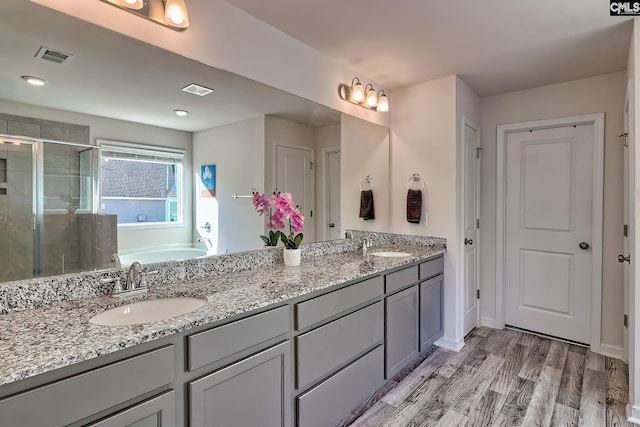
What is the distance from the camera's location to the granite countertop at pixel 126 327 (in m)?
0.90

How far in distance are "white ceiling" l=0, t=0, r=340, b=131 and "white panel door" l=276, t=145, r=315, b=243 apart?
356 mm

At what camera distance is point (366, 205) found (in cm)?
312

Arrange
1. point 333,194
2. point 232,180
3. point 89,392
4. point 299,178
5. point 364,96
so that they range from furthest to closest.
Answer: point 364,96
point 333,194
point 299,178
point 232,180
point 89,392

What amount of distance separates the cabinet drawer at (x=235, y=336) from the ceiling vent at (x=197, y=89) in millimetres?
1224

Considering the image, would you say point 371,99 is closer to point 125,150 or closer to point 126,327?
point 125,150

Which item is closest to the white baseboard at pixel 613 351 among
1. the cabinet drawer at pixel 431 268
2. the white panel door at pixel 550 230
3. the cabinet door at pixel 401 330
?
the white panel door at pixel 550 230

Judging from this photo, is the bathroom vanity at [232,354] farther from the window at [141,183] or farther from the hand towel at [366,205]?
the hand towel at [366,205]

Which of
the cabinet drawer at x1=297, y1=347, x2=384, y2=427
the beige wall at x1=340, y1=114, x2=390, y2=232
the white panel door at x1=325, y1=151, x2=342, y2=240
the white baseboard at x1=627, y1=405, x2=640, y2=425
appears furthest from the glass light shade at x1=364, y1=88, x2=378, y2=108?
the white baseboard at x1=627, y1=405, x2=640, y2=425

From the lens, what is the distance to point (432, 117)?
2.98 metres

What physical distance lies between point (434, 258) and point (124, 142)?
2321 mm

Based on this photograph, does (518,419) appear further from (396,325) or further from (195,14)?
(195,14)

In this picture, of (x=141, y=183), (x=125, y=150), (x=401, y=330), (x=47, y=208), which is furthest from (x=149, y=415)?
(x=401, y=330)

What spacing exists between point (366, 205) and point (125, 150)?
205cm

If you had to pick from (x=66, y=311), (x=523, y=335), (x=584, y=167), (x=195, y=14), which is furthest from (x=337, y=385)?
(x=584, y=167)
